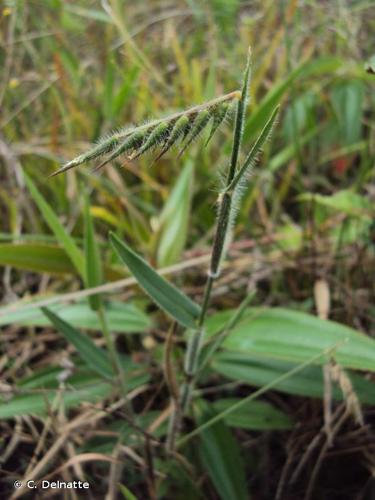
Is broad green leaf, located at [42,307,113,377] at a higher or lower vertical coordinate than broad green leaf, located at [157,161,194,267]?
lower

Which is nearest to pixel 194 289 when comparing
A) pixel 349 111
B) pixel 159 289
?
pixel 159 289

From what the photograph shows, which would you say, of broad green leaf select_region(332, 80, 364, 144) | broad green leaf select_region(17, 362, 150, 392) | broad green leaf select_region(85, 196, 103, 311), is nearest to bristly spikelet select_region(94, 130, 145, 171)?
broad green leaf select_region(85, 196, 103, 311)

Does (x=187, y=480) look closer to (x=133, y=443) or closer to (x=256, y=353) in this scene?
(x=133, y=443)

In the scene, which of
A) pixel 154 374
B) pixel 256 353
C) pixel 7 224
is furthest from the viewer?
pixel 7 224

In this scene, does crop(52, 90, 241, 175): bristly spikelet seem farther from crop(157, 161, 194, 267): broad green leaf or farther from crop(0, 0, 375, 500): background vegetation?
crop(157, 161, 194, 267): broad green leaf

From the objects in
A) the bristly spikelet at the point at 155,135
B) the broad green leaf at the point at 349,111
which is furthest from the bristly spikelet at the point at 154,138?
the broad green leaf at the point at 349,111

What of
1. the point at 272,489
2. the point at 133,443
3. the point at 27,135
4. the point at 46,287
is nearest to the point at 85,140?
the point at 27,135

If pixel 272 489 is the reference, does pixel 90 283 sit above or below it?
above
